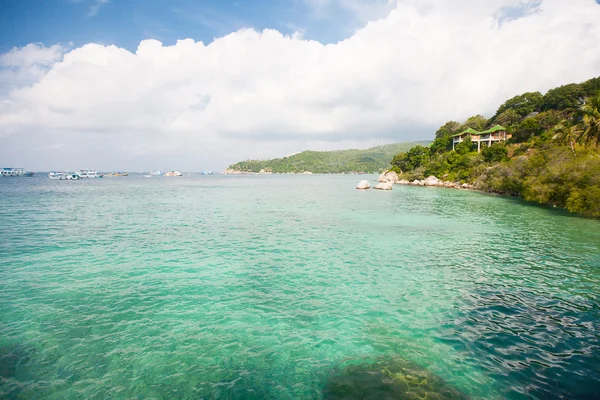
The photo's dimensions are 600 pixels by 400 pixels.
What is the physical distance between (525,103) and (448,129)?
31802 millimetres

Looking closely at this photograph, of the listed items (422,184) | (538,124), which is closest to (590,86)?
(538,124)

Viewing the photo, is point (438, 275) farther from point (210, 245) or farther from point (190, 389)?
point (210, 245)

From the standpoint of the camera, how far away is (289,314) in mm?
11023

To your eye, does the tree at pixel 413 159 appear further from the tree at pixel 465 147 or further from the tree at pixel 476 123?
the tree at pixel 476 123

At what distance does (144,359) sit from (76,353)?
2.07 metres

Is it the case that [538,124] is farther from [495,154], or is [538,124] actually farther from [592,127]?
[592,127]

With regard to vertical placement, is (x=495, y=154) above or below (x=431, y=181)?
above

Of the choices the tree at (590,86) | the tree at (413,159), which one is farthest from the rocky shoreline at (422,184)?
the tree at (590,86)

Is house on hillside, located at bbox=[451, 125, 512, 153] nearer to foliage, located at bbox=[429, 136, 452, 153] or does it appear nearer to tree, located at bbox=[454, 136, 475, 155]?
tree, located at bbox=[454, 136, 475, 155]

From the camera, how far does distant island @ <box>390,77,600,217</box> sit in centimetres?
3416

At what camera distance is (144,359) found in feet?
27.0

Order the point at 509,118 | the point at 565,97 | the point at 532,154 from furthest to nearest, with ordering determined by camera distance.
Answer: the point at 509,118
the point at 565,97
the point at 532,154

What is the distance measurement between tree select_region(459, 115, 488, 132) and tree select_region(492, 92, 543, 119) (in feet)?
31.2

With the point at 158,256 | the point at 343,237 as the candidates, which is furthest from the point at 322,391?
the point at 343,237
